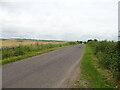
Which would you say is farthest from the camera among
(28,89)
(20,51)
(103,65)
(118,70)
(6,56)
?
(20,51)

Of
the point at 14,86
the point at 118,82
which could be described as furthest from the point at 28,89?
the point at 118,82

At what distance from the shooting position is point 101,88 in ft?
18.1

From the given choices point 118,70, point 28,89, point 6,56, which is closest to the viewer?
point 28,89

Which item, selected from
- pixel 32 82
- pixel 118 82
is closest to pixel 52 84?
pixel 32 82

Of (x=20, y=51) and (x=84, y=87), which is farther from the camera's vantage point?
(x=20, y=51)

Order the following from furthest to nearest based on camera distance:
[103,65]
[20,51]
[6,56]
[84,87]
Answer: [20,51] < [6,56] < [103,65] < [84,87]

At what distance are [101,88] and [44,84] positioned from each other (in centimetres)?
259

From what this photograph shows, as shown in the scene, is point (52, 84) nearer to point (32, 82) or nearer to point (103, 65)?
point (32, 82)

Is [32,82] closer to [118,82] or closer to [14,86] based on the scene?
[14,86]

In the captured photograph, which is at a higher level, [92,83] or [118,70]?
Result: [118,70]

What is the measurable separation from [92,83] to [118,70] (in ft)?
5.49

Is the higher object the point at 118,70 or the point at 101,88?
the point at 118,70

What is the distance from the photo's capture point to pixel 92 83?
6113 mm

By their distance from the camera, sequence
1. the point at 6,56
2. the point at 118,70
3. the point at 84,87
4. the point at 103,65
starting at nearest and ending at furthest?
the point at 84,87 → the point at 118,70 → the point at 103,65 → the point at 6,56
